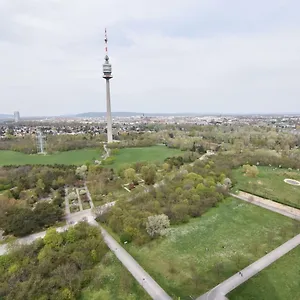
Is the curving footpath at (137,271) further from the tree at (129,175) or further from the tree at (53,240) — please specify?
the tree at (129,175)


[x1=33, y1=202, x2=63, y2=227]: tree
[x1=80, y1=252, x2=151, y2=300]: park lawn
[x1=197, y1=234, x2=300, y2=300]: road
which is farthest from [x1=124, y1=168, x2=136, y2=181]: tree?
[x1=197, y1=234, x2=300, y2=300]: road

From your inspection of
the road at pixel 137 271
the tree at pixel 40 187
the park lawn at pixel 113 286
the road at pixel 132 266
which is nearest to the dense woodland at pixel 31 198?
the tree at pixel 40 187

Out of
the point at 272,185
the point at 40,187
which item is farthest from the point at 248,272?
the point at 40,187

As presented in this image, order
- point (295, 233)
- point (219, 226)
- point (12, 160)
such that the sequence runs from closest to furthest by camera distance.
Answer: point (295, 233), point (219, 226), point (12, 160)

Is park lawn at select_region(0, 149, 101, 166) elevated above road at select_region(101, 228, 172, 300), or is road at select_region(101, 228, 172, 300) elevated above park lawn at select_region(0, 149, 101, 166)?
park lawn at select_region(0, 149, 101, 166)

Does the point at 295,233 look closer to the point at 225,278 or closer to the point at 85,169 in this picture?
the point at 225,278

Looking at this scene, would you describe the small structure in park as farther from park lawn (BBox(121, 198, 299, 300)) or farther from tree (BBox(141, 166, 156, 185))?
tree (BBox(141, 166, 156, 185))

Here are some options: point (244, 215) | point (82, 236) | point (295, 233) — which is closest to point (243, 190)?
point (244, 215)
